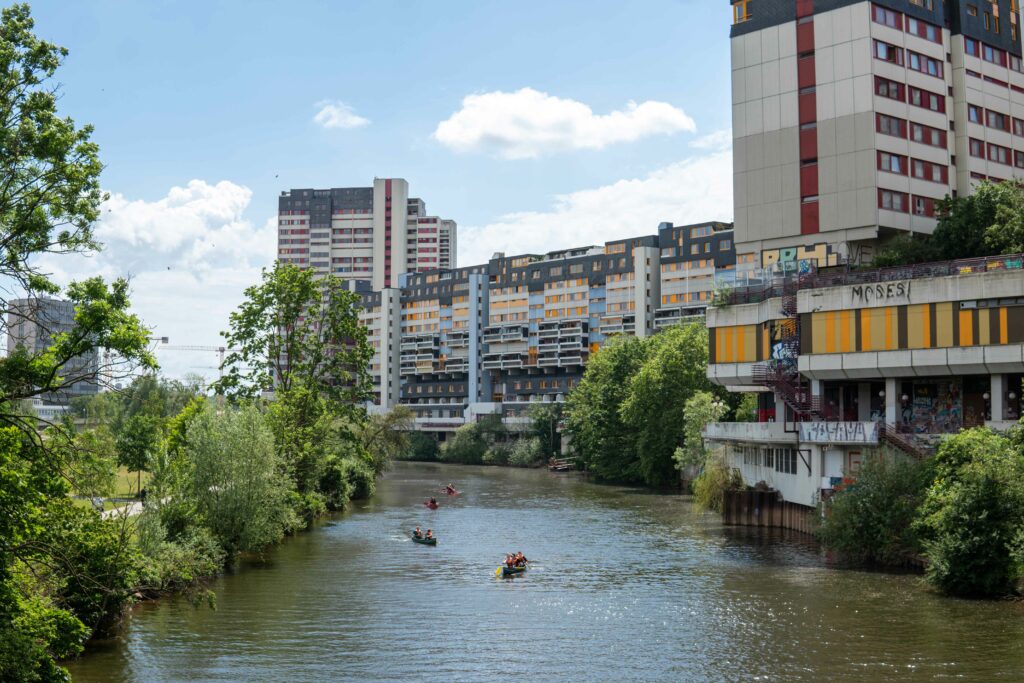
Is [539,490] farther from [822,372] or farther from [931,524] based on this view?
[931,524]

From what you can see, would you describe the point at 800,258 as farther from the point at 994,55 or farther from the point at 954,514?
the point at 954,514

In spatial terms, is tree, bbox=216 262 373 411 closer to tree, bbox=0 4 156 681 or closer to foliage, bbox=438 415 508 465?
tree, bbox=0 4 156 681

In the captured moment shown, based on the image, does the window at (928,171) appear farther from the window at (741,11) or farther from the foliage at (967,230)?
the window at (741,11)

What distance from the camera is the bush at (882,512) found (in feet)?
150

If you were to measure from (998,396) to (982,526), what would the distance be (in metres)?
16.3

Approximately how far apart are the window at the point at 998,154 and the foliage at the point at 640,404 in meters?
32.9

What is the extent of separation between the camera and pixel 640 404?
347 feet

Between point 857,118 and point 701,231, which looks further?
point 701,231

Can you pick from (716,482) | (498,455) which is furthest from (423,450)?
(716,482)

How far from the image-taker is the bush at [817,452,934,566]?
4566 centimetres

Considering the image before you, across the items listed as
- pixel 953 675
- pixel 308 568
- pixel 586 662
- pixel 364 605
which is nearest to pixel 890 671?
pixel 953 675

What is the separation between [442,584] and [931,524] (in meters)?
20.6

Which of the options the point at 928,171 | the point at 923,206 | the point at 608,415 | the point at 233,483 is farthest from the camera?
the point at 608,415

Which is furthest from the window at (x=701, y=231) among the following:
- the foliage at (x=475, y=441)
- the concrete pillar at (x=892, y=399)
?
→ the concrete pillar at (x=892, y=399)
